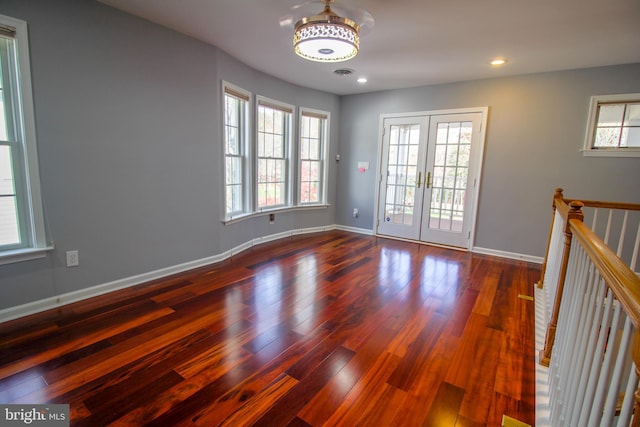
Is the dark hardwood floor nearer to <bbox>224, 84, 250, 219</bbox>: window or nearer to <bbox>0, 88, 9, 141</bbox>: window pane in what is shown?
<bbox>224, 84, 250, 219</bbox>: window

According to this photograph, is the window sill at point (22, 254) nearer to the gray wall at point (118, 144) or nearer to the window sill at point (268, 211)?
the gray wall at point (118, 144)

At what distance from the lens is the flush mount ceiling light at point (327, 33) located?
214cm

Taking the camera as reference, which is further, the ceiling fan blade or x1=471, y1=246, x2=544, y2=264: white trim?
x1=471, y1=246, x2=544, y2=264: white trim

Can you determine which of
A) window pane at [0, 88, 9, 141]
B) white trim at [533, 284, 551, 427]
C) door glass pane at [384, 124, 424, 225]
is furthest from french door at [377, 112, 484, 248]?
window pane at [0, 88, 9, 141]

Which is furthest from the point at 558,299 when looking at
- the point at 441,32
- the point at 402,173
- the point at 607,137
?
the point at 402,173

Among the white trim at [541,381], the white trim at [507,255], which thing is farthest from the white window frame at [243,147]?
the white trim at [507,255]

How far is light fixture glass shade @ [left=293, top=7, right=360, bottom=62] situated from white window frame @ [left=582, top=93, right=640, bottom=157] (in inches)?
133

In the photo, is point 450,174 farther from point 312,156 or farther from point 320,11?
point 320,11

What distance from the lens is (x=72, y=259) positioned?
8.77 ft

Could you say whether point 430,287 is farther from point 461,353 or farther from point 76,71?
point 76,71

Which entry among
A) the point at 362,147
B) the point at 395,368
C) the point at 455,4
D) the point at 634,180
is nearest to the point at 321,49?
the point at 455,4

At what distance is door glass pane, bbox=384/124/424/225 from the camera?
5.19 m

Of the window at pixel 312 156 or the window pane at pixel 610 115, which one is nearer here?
the window pane at pixel 610 115

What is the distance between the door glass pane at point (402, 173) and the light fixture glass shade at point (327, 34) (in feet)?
9.89
